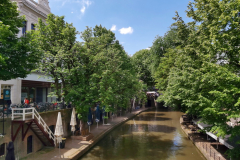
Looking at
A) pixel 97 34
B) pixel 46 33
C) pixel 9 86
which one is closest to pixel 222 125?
pixel 46 33

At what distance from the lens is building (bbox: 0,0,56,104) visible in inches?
786

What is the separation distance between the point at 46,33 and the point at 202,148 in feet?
57.7

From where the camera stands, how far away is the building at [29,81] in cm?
1995

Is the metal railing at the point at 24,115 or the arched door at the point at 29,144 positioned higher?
the metal railing at the point at 24,115

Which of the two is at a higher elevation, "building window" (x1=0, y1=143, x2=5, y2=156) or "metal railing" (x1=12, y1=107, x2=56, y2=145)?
"metal railing" (x1=12, y1=107, x2=56, y2=145)

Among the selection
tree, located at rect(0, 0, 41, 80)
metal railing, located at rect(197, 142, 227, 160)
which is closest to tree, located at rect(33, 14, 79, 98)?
tree, located at rect(0, 0, 41, 80)

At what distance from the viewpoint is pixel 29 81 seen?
22.1m

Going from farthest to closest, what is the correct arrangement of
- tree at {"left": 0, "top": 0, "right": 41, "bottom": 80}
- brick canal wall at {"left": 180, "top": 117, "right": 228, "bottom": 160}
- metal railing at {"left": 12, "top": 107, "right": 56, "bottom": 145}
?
1. brick canal wall at {"left": 180, "top": 117, "right": 228, "bottom": 160}
2. metal railing at {"left": 12, "top": 107, "right": 56, "bottom": 145}
3. tree at {"left": 0, "top": 0, "right": 41, "bottom": 80}

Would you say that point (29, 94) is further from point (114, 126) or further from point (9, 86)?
point (114, 126)

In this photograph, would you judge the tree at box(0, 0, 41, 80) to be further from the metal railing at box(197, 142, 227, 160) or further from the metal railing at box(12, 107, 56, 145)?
the metal railing at box(197, 142, 227, 160)

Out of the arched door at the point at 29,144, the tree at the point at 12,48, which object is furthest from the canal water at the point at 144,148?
the tree at the point at 12,48

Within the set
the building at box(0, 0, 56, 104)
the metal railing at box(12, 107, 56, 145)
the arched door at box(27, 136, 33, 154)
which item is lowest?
the arched door at box(27, 136, 33, 154)

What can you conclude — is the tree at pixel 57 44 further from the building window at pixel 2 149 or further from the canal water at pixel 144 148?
the building window at pixel 2 149

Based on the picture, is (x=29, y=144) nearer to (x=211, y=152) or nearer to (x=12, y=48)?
(x=12, y=48)
